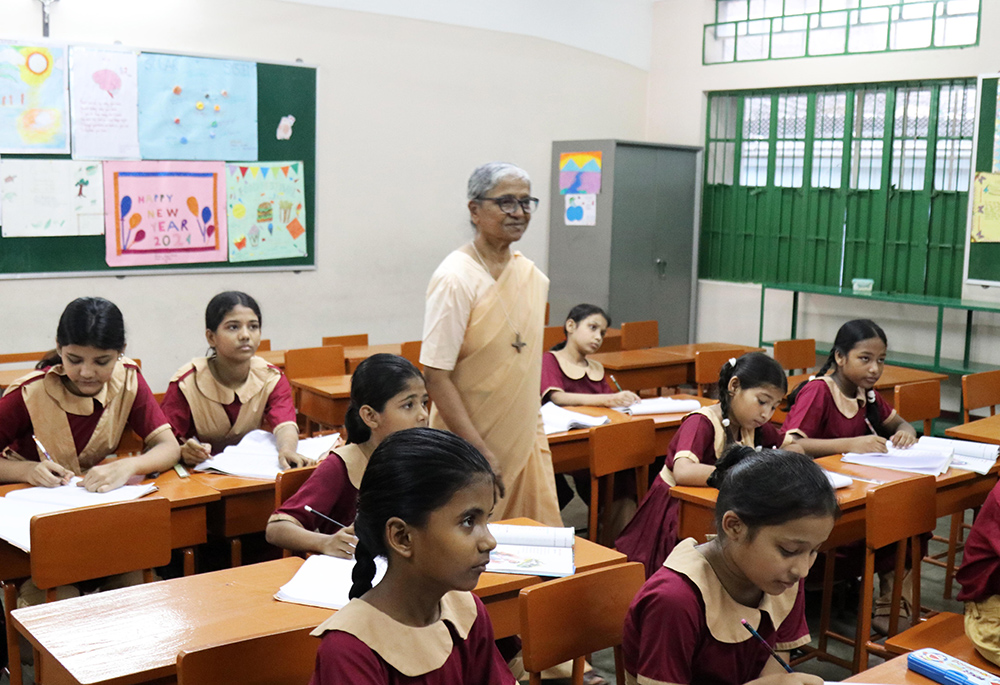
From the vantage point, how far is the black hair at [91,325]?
2.57m

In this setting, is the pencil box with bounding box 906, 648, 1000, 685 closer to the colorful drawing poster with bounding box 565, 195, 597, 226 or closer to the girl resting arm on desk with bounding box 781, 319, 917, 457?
the girl resting arm on desk with bounding box 781, 319, 917, 457

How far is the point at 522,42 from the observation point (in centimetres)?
713

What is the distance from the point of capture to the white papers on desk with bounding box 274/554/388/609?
1.86 m

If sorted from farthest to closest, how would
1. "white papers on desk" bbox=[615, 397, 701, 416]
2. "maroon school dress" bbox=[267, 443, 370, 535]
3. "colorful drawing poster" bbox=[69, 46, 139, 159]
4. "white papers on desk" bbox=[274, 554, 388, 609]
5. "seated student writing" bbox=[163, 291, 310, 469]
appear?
"colorful drawing poster" bbox=[69, 46, 139, 159] → "white papers on desk" bbox=[615, 397, 701, 416] → "seated student writing" bbox=[163, 291, 310, 469] → "maroon school dress" bbox=[267, 443, 370, 535] → "white papers on desk" bbox=[274, 554, 388, 609]

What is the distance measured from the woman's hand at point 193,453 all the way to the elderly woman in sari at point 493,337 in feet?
2.33

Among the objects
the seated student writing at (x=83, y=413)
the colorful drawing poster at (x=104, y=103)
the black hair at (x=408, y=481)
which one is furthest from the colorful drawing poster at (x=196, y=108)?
the black hair at (x=408, y=481)

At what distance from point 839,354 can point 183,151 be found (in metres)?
3.79

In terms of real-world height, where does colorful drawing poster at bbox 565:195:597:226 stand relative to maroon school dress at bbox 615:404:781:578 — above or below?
above

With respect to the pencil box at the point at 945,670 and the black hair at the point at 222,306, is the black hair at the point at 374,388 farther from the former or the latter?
the pencil box at the point at 945,670

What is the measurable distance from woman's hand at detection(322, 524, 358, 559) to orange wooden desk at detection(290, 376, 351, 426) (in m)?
1.99

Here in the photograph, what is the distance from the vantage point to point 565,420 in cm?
367

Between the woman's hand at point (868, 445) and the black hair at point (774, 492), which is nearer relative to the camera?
the black hair at point (774, 492)

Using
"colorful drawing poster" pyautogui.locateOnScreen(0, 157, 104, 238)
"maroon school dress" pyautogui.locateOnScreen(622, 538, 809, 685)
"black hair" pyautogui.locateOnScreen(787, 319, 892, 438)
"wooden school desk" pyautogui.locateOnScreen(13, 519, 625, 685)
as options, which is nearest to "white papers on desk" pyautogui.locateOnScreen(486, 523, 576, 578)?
"wooden school desk" pyautogui.locateOnScreen(13, 519, 625, 685)

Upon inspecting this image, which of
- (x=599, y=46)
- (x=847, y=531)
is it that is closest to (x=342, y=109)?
(x=599, y=46)
